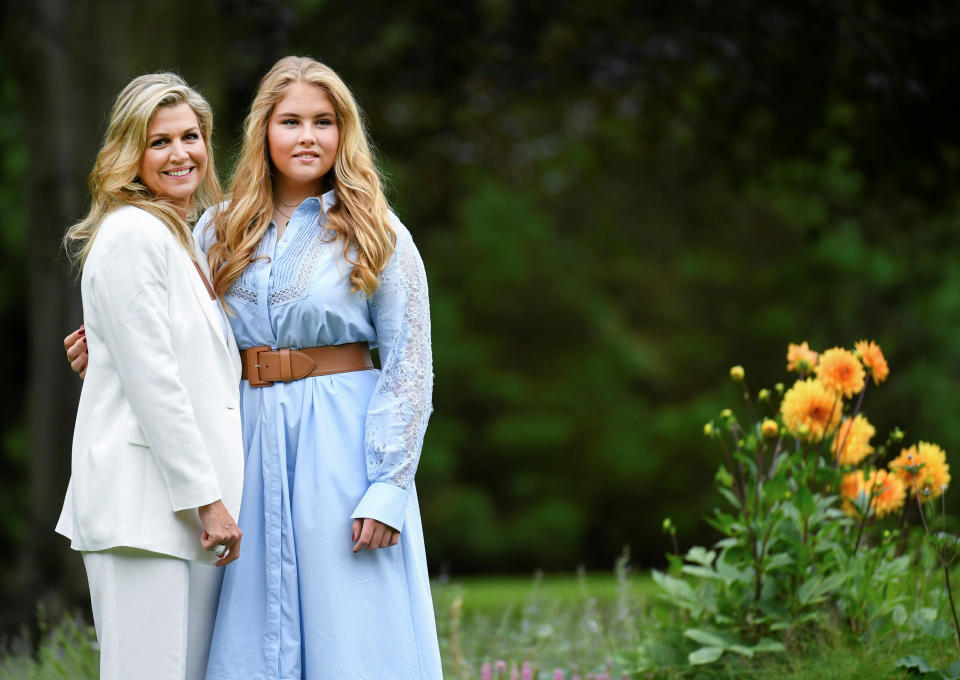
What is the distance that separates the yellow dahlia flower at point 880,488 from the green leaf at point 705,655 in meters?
0.68

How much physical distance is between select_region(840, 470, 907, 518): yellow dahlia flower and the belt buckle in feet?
6.61

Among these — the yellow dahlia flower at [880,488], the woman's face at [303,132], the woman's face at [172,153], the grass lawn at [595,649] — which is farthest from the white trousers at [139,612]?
the yellow dahlia flower at [880,488]

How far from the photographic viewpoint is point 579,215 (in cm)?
1452

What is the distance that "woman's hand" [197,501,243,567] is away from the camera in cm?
255

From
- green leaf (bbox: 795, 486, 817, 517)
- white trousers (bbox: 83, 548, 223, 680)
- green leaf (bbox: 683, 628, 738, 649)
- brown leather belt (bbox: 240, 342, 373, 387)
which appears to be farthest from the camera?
green leaf (bbox: 683, 628, 738, 649)

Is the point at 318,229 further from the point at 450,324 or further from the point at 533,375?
the point at 533,375

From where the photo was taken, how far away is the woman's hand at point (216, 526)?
255cm

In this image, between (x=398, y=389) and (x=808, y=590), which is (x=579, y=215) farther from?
(x=398, y=389)

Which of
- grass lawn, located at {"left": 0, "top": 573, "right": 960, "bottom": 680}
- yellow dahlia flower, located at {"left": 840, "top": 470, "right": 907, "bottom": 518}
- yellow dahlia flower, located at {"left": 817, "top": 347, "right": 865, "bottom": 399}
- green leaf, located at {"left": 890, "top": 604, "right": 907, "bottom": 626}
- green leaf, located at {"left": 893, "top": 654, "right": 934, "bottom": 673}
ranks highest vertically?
yellow dahlia flower, located at {"left": 817, "top": 347, "right": 865, "bottom": 399}

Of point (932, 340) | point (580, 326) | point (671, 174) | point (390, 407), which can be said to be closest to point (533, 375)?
point (580, 326)

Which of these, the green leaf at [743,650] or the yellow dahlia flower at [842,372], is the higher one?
the yellow dahlia flower at [842,372]

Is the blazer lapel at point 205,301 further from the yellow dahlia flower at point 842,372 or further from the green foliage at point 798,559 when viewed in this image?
the yellow dahlia flower at point 842,372

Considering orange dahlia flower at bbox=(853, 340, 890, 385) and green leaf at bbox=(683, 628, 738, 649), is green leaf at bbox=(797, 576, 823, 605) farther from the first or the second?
orange dahlia flower at bbox=(853, 340, 890, 385)

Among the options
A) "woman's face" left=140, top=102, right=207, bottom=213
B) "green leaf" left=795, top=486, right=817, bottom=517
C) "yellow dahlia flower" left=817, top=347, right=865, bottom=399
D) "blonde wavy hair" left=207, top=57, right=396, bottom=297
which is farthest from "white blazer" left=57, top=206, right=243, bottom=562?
"yellow dahlia flower" left=817, top=347, right=865, bottom=399
